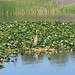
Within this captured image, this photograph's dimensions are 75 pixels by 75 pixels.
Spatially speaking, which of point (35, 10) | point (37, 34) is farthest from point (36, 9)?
point (37, 34)

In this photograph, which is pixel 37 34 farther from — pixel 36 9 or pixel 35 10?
pixel 36 9

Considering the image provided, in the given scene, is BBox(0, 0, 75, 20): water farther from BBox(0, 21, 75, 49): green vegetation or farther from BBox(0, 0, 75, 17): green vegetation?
BBox(0, 21, 75, 49): green vegetation

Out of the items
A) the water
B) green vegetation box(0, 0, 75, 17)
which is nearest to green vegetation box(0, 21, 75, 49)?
the water

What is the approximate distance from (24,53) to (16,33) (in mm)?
2791

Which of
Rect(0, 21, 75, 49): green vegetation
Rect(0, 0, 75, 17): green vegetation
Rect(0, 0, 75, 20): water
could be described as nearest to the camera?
Rect(0, 21, 75, 49): green vegetation

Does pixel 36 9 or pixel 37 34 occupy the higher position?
pixel 36 9

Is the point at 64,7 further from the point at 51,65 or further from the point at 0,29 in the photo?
the point at 51,65

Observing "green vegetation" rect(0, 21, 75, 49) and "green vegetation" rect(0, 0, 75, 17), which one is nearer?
"green vegetation" rect(0, 21, 75, 49)

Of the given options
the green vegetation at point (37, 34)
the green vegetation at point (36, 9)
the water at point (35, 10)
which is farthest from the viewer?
the green vegetation at point (36, 9)

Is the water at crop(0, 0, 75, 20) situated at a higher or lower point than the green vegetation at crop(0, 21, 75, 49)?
higher

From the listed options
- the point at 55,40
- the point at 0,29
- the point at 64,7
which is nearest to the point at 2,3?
the point at 64,7

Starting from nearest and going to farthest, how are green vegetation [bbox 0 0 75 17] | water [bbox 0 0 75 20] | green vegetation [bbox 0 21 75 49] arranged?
green vegetation [bbox 0 21 75 49]
water [bbox 0 0 75 20]
green vegetation [bbox 0 0 75 17]

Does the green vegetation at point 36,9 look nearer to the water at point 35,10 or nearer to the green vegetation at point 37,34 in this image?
the water at point 35,10

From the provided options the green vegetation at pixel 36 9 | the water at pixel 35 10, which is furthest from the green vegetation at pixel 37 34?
the green vegetation at pixel 36 9
